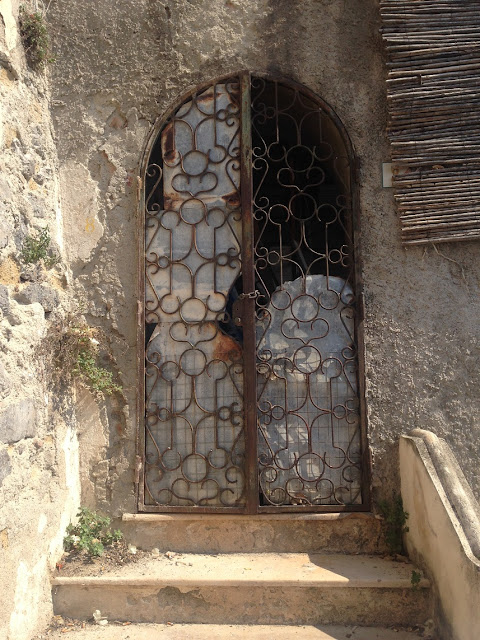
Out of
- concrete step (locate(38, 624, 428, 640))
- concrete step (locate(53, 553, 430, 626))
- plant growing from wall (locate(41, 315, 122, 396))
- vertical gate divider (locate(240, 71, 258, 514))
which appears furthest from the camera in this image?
vertical gate divider (locate(240, 71, 258, 514))

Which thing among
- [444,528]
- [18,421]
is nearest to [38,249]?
[18,421]

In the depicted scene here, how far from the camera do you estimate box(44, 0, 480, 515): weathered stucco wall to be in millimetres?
4309

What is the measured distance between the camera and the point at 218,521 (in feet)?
14.1

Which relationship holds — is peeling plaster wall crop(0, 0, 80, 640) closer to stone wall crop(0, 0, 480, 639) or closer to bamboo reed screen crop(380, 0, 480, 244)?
stone wall crop(0, 0, 480, 639)

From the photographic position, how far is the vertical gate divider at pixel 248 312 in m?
4.34

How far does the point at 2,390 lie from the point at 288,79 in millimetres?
2842

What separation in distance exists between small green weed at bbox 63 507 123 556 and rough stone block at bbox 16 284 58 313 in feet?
4.58

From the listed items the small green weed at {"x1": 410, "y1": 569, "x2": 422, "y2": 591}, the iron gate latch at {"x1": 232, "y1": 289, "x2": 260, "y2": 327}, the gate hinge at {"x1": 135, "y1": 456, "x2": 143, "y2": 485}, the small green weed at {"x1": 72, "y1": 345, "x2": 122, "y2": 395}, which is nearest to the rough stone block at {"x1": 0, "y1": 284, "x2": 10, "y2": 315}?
the small green weed at {"x1": 72, "y1": 345, "x2": 122, "y2": 395}

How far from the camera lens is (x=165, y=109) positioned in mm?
4605

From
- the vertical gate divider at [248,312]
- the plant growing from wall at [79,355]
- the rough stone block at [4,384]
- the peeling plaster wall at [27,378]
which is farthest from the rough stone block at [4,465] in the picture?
the vertical gate divider at [248,312]

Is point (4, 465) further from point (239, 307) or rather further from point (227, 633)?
point (239, 307)

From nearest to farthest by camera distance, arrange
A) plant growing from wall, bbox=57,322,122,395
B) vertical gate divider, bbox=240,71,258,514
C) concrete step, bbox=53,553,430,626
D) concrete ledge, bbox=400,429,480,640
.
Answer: concrete ledge, bbox=400,429,480,640 < concrete step, bbox=53,553,430,626 < plant growing from wall, bbox=57,322,122,395 < vertical gate divider, bbox=240,71,258,514

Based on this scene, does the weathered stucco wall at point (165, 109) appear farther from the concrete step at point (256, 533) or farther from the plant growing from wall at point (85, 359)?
the concrete step at point (256, 533)

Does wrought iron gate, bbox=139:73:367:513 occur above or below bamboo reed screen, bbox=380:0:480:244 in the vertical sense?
below
